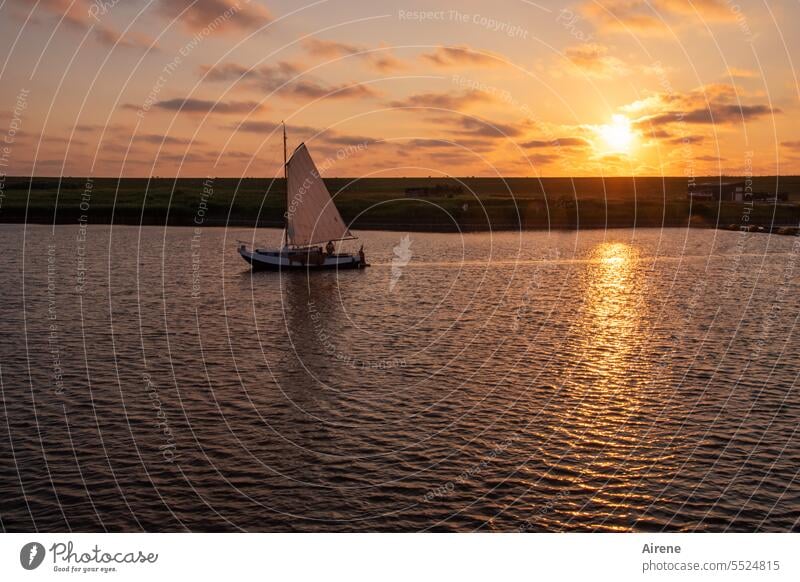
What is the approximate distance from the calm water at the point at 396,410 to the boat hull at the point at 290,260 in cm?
2571

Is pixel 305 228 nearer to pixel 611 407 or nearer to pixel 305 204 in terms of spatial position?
pixel 305 204

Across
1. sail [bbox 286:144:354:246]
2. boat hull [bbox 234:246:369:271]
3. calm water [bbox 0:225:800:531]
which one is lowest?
calm water [bbox 0:225:800:531]

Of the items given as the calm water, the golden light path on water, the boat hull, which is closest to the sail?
the boat hull

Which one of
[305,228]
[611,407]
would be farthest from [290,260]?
[611,407]

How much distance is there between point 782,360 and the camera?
58.8 m

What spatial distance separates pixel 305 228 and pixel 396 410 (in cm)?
7879

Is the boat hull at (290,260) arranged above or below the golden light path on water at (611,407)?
above

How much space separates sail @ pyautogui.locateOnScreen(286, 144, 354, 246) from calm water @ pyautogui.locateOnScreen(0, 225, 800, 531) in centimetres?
2467

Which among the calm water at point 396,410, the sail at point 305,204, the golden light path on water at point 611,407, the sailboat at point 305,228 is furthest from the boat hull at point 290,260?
the golden light path on water at point 611,407

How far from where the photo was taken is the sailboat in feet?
384

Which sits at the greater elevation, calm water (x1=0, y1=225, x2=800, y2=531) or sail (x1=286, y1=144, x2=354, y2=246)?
sail (x1=286, y1=144, x2=354, y2=246)

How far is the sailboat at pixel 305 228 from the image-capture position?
384 feet

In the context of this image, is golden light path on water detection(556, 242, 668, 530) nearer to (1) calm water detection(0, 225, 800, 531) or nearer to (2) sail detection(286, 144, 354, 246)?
(1) calm water detection(0, 225, 800, 531)

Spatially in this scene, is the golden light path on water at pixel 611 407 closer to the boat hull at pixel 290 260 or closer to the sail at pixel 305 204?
the boat hull at pixel 290 260
